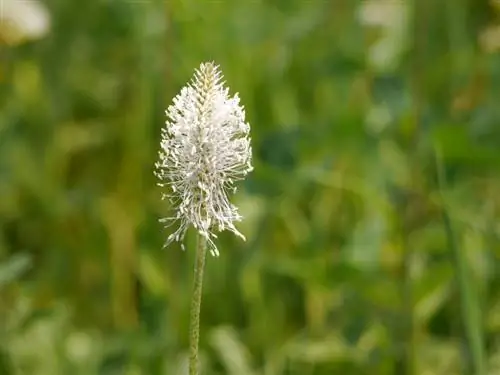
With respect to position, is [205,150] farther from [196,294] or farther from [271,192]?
[271,192]

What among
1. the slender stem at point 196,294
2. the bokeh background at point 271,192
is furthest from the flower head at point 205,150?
the bokeh background at point 271,192

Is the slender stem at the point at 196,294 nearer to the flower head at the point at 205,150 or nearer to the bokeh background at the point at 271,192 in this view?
the flower head at the point at 205,150

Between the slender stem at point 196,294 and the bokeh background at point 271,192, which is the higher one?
the bokeh background at point 271,192

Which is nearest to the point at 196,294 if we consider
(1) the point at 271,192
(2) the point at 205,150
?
(2) the point at 205,150

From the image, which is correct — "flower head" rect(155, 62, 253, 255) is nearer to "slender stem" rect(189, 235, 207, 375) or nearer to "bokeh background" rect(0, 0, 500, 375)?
"slender stem" rect(189, 235, 207, 375)

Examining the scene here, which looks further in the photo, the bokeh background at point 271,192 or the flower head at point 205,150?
the bokeh background at point 271,192
